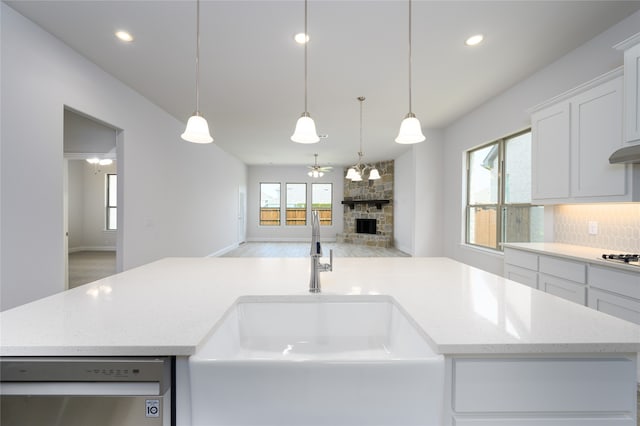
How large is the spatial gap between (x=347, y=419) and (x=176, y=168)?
5.36m

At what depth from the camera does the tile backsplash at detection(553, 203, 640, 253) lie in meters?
2.44

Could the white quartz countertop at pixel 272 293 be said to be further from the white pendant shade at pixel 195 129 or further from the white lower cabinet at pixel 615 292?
the white lower cabinet at pixel 615 292

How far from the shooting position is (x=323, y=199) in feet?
36.2

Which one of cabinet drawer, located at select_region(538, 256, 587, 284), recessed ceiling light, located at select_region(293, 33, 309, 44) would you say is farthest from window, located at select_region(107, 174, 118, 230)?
cabinet drawer, located at select_region(538, 256, 587, 284)

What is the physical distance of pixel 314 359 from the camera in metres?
0.79

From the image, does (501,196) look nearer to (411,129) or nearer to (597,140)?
(597,140)

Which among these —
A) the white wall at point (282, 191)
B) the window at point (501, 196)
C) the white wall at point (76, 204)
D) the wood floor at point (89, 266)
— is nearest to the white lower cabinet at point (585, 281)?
the window at point (501, 196)

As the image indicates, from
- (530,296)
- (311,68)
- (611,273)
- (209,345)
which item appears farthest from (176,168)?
(611,273)

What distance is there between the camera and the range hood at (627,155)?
76.5 inches

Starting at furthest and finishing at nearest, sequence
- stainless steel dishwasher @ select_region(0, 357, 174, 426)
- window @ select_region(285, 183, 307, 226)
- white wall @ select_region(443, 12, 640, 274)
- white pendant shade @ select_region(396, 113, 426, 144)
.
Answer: window @ select_region(285, 183, 307, 226)
white wall @ select_region(443, 12, 640, 274)
white pendant shade @ select_region(396, 113, 426, 144)
stainless steel dishwasher @ select_region(0, 357, 174, 426)

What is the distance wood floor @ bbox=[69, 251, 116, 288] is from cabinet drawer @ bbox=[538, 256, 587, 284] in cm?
624

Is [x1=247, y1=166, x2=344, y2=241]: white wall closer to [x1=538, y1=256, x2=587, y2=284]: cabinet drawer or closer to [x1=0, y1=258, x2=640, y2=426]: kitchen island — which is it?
[x1=538, y1=256, x2=587, y2=284]: cabinet drawer

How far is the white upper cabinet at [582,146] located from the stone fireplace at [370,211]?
616cm

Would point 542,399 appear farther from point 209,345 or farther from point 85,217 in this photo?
point 85,217
